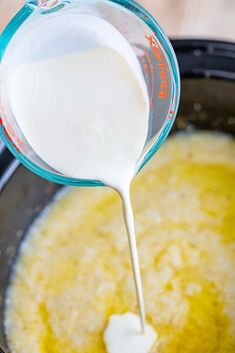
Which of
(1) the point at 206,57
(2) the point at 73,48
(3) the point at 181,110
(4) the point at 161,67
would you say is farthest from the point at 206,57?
(2) the point at 73,48

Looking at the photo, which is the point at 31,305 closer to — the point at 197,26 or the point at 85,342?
the point at 85,342

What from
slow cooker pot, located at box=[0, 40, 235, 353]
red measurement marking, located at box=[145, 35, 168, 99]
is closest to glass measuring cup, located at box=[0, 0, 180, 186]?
red measurement marking, located at box=[145, 35, 168, 99]

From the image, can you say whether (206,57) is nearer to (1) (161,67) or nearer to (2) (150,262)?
(1) (161,67)

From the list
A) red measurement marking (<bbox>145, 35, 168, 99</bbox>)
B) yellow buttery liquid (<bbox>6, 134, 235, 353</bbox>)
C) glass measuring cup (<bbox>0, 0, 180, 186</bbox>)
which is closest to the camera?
glass measuring cup (<bbox>0, 0, 180, 186</bbox>)

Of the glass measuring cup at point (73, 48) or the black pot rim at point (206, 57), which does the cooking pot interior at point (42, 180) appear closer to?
the black pot rim at point (206, 57)

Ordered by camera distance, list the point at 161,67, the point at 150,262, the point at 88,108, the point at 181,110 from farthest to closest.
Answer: the point at 181,110
the point at 150,262
the point at 161,67
the point at 88,108

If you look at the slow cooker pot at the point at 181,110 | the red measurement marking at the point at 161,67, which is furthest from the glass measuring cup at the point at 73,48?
the slow cooker pot at the point at 181,110

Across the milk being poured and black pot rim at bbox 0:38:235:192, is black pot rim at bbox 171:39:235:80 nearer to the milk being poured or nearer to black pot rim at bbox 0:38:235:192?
black pot rim at bbox 0:38:235:192
